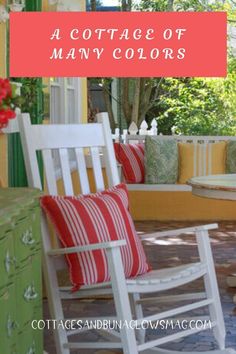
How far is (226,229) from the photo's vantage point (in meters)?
7.50

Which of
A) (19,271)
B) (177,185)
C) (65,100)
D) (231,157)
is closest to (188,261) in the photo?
(65,100)

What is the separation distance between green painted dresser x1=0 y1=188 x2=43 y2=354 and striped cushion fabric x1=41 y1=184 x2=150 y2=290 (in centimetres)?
49

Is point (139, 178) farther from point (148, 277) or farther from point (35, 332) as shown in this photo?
point (35, 332)

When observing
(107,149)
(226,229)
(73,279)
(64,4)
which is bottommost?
(226,229)

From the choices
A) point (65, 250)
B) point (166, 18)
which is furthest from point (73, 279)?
point (166, 18)

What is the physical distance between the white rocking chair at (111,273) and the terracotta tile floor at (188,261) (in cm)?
24

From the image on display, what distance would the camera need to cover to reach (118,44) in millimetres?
9070

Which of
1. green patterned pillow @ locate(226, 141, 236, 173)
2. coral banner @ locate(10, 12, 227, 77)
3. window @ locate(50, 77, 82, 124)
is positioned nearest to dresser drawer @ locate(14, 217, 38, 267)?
coral banner @ locate(10, 12, 227, 77)

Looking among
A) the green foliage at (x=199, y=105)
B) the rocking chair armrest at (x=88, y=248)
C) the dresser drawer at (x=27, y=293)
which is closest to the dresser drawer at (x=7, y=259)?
the dresser drawer at (x=27, y=293)

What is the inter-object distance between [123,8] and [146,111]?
188cm

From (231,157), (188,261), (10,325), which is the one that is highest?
(231,157)

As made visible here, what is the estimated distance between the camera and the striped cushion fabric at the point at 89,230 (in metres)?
3.17

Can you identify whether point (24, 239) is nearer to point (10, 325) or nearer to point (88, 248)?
point (10, 325)

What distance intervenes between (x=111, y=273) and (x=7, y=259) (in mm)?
756
